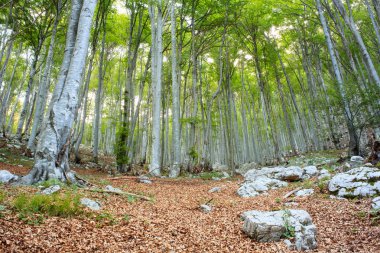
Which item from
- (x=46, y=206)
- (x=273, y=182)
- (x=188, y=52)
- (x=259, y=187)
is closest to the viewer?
(x=46, y=206)

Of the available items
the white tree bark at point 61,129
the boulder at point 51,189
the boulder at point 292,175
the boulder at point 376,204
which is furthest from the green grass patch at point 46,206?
the boulder at point 292,175

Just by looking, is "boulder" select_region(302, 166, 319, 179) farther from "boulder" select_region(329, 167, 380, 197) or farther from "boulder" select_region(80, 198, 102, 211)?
"boulder" select_region(80, 198, 102, 211)

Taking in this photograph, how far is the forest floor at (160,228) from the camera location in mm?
3004

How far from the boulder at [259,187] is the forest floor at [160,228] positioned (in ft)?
6.47

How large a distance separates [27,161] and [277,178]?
1078 centimetres

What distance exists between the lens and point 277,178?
10148 mm

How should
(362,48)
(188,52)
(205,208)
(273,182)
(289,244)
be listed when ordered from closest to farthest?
1. (289,244)
2. (205,208)
3. (273,182)
4. (362,48)
5. (188,52)

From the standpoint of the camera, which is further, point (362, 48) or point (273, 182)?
point (362, 48)

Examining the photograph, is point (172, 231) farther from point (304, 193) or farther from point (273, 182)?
point (273, 182)

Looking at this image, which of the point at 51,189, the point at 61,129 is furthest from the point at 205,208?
the point at 61,129

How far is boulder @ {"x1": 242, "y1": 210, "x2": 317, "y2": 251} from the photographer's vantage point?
389 cm

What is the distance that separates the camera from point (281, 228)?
4.10 meters

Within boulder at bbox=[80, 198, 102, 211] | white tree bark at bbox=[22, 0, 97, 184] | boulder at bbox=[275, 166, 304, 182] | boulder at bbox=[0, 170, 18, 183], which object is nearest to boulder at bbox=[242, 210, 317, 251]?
boulder at bbox=[80, 198, 102, 211]

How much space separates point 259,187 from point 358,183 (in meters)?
3.14
